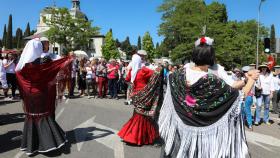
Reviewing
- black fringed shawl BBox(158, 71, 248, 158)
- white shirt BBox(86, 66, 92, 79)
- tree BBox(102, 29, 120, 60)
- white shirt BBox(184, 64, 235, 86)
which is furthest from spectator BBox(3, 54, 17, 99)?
tree BBox(102, 29, 120, 60)

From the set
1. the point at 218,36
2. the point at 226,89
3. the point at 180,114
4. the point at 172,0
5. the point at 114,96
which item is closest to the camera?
the point at 226,89

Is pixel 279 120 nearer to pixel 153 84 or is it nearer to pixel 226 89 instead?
pixel 153 84

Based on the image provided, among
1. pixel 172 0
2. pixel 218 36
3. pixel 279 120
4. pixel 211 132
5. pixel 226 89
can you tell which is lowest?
pixel 279 120

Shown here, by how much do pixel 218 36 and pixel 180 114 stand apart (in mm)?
45444

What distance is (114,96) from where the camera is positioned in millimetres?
16188

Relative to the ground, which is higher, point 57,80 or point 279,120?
point 57,80

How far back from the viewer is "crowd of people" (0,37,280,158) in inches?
142

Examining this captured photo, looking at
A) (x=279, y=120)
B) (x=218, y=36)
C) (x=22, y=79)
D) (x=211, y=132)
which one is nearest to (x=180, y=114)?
(x=211, y=132)

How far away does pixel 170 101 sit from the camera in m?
3.98

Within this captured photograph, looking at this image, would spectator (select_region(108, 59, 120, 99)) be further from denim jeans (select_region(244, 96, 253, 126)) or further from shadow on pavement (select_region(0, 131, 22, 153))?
shadow on pavement (select_region(0, 131, 22, 153))

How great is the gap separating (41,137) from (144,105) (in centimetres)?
207

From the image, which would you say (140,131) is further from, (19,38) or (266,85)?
(19,38)

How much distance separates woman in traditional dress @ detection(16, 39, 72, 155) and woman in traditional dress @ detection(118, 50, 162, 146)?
1436 millimetres

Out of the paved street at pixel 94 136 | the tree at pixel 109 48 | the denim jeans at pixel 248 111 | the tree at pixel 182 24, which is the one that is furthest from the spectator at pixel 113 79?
the tree at pixel 109 48
